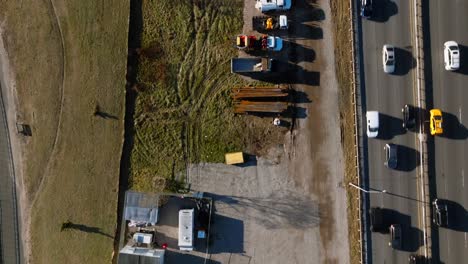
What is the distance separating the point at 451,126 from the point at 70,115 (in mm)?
33173

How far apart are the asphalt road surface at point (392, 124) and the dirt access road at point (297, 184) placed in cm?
292

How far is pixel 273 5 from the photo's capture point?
38.4 m

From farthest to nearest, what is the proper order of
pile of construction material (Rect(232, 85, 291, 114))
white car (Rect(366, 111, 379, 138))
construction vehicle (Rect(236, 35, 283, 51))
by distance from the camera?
pile of construction material (Rect(232, 85, 291, 114)) → construction vehicle (Rect(236, 35, 283, 51)) → white car (Rect(366, 111, 379, 138))

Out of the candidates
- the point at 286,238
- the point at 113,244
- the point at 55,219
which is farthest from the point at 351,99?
the point at 55,219

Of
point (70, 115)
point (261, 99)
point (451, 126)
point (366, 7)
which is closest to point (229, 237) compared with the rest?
point (261, 99)

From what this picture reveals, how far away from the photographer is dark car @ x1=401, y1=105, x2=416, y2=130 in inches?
1474

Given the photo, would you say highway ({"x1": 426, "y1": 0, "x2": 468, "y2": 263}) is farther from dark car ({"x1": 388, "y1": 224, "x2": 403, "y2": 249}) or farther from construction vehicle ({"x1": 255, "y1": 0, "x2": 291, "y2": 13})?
construction vehicle ({"x1": 255, "y1": 0, "x2": 291, "y2": 13})

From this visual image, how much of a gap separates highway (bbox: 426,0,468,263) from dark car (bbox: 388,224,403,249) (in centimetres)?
315

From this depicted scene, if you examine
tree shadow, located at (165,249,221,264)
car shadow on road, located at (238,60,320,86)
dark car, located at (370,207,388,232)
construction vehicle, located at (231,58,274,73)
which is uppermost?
construction vehicle, located at (231,58,274,73)

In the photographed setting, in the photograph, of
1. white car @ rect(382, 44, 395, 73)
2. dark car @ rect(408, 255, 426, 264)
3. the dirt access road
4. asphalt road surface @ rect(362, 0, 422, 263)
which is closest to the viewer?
dark car @ rect(408, 255, 426, 264)

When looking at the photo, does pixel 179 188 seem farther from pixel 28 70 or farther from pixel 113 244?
pixel 28 70

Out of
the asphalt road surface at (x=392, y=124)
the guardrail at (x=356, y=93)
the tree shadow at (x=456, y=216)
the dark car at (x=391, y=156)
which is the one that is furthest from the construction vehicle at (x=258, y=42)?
the tree shadow at (x=456, y=216)

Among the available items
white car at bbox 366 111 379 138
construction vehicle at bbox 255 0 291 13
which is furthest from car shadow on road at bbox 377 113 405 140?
construction vehicle at bbox 255 0 291 13

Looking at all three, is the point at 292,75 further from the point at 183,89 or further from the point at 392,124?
the point at 183,89
